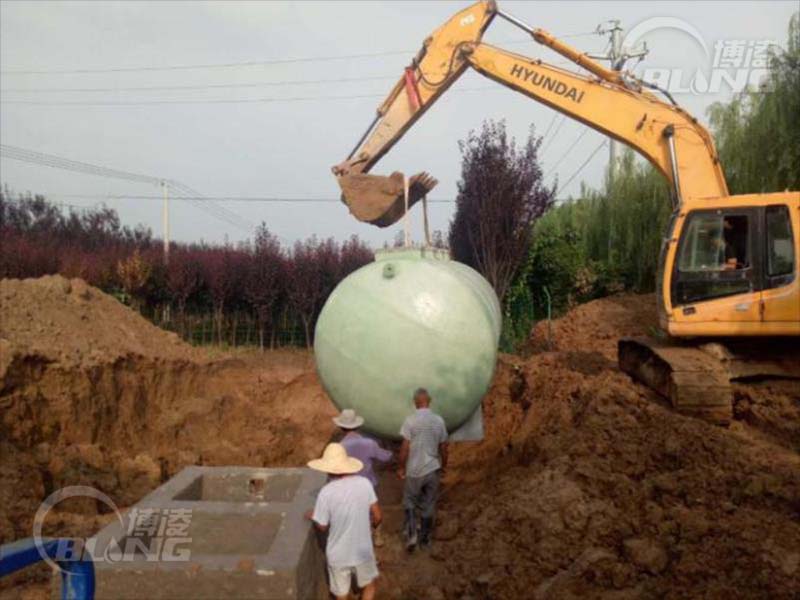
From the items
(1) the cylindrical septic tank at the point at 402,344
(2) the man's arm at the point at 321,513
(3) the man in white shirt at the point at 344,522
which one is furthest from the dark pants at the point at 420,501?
(2) the man's arm at the point at 321,513

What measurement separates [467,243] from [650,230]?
401cm

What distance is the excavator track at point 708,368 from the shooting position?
5.72 metres

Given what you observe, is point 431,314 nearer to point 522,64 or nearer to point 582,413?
point 582,413

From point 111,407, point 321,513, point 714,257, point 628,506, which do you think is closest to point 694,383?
point 714,257

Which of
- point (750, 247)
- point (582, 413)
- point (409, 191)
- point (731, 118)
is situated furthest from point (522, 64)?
point (731, 118)

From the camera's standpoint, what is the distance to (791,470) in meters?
4.62

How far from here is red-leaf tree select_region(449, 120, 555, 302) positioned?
12406mm

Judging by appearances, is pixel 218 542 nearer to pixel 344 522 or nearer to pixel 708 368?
pixel 344 522

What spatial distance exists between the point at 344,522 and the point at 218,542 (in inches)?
29.6

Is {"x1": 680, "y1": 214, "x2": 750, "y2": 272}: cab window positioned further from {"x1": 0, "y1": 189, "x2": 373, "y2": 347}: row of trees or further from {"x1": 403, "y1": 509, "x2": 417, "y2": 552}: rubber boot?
{"x1": 0, "y1": 189, "x2": 373, "y2": 347}: row of trees

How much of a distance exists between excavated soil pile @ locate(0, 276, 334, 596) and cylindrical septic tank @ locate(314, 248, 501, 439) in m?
2.71

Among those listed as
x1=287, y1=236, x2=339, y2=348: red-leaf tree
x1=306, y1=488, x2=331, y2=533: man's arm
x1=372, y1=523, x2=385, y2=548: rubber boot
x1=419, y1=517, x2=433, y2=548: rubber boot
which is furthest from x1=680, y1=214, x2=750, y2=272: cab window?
x1=287, y1=236, x2=339, y2=348: red-leaf tree

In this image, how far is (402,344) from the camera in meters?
4.75

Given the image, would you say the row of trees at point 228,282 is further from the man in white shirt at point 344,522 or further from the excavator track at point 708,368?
the man in white shirt at point 344,522
